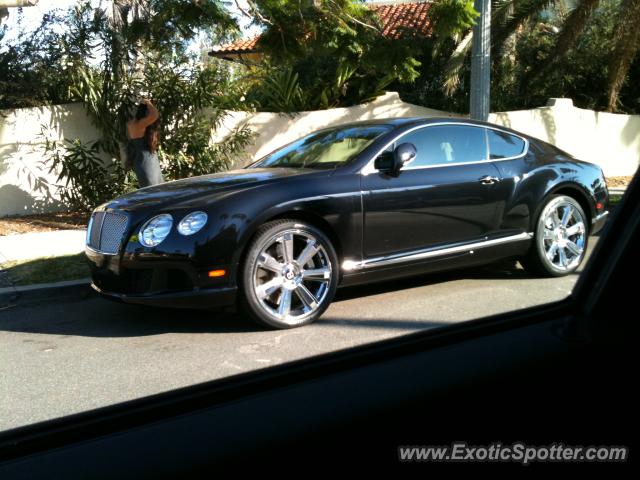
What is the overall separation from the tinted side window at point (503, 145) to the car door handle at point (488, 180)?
0.26 meters

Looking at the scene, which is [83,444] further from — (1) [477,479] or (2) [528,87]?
(2) [528,87]

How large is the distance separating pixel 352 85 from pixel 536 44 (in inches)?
231

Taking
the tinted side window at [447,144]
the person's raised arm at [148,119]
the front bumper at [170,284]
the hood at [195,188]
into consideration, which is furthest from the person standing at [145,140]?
the tinted side window at [447,144]

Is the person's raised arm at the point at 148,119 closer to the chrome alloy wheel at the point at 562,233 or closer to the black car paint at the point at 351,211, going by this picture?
the black car paint at the point at 351,211

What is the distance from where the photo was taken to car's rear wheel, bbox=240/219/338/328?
467cm

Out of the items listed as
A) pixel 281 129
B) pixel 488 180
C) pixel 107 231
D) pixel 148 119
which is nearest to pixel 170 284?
pixel 107 231

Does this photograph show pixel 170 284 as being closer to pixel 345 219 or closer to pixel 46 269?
pixel 345 219

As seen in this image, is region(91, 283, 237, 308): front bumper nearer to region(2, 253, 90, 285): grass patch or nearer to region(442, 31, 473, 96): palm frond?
region(2, 253, 90, 285): grass patch

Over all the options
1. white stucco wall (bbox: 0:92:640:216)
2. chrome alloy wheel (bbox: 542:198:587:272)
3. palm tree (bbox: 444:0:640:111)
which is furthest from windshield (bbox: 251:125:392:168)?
palm tree (bbox: 444:0:640:111)

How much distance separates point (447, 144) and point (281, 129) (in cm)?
739

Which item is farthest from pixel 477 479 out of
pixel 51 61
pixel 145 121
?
pixel 51 61

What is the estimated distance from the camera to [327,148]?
564cm

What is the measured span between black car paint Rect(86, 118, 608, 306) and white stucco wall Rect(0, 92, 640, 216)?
3.40 meters

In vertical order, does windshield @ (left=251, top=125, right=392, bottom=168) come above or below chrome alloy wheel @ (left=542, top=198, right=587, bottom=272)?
above
